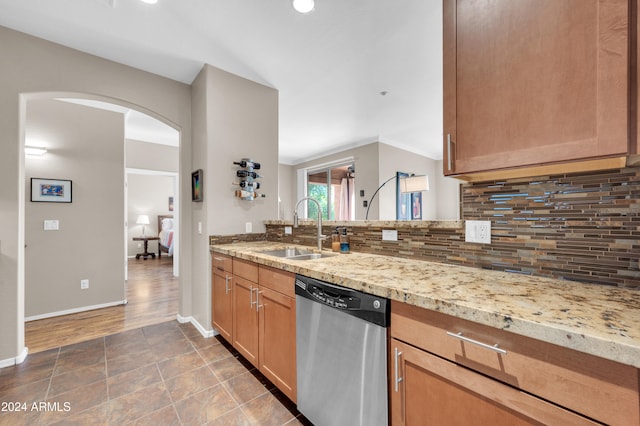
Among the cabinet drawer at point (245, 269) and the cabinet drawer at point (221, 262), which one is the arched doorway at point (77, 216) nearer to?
the cabinet drawer at point (221, 262)

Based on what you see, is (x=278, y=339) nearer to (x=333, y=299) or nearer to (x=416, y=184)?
(x=333, y=299)

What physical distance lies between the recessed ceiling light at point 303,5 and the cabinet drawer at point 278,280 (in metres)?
1.84

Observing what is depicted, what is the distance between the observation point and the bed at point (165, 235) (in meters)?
6.95

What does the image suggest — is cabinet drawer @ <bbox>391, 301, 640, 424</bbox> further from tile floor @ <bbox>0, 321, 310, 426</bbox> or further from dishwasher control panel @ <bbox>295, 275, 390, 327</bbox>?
tile floor @ <bbox>0, 321, 310, 426</bbox>

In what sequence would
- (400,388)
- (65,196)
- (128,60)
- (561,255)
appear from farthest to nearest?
(65,196)
(128,60)
(561,255)
(400,388)

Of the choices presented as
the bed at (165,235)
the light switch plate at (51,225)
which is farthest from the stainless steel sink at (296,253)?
the bed at (165,235)

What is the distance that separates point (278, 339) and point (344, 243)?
2.63ft

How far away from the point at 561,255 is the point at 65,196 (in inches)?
180

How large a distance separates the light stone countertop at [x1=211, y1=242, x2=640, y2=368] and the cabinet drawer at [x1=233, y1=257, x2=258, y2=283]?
1.62 feet

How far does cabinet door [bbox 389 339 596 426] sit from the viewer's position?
28.0 inches

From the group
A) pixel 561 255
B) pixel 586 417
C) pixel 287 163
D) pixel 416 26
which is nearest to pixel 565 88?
pixel 561 255

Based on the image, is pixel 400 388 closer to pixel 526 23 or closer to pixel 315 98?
pixel 526 23

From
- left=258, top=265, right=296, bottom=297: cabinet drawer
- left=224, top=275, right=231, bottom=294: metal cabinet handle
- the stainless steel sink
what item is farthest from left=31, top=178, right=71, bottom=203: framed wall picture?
left=258, top=265, right=296, bottom=297: cabinet drawer

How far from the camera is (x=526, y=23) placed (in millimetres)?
957
